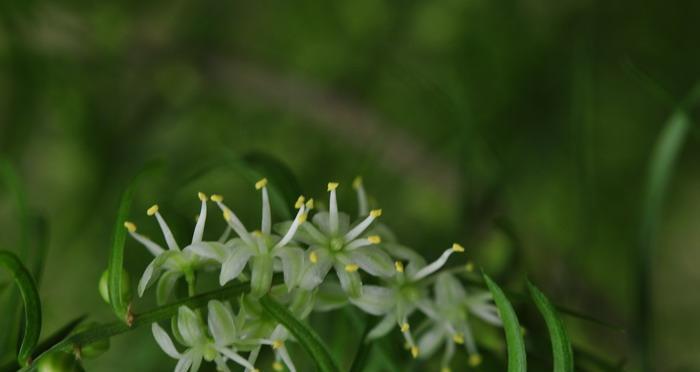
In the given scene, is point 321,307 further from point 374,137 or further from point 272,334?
point 374,137

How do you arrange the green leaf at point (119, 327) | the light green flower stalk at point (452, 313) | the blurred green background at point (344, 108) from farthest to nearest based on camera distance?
the blurred green background at point (344, 108)
the light green flower stalk at point (452, 313)
the green leaf at point (119, 327)

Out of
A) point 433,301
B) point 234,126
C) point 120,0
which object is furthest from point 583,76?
point 120,0

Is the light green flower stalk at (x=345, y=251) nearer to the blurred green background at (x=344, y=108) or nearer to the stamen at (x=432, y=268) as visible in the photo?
the stamen at (x=432, y=268)

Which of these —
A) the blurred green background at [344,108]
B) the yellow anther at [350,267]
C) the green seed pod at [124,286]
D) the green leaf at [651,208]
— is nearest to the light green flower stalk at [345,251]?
the yellow anther at [350,267]

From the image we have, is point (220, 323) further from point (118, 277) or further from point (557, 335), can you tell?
point (557, 335)

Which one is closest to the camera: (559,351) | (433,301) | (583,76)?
(559,351)

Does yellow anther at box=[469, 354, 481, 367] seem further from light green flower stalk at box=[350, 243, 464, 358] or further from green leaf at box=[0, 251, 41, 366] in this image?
green leaf at box=[0, 251, 41, 366]

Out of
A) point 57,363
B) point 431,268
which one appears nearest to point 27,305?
point 57,363

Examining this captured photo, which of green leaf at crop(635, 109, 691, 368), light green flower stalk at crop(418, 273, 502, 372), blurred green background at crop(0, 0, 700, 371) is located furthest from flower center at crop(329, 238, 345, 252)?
blurred green background at crop(0, 0, 700, 371)
